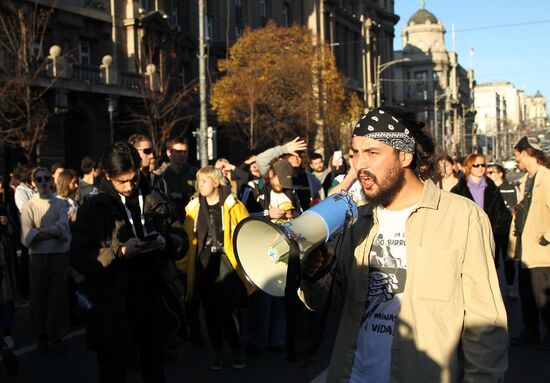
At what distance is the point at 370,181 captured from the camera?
2816mm

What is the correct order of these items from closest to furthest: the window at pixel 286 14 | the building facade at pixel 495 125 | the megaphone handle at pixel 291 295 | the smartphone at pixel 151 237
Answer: the megaphone handle at pixel 291 295 < the smartphone at pixel 151 237 < the window at pixel 286 14 < the building facade at pixel 495 125

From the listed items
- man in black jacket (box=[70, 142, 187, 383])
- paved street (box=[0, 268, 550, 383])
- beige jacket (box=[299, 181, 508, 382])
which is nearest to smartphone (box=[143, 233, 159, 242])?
man in black jacket (box=[70, 142, 187, 383])

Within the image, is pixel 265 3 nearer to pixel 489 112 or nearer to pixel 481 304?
pixel 481 304

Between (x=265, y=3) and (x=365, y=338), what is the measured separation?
48605mm

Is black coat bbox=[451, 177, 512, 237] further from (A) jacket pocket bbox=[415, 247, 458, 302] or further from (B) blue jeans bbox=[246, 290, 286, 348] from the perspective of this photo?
(A) jacket pocket bbox=[415, 247, 458, 302]

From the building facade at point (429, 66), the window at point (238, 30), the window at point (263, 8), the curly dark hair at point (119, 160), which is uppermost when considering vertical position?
the building facade at point (429, 66)

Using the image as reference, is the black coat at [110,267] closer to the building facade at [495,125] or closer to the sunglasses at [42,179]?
the sunglasses at [42,179]

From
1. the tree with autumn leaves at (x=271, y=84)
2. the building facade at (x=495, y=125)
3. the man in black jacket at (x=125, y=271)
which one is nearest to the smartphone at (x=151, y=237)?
the man in black jacket at (x=125, y=271)

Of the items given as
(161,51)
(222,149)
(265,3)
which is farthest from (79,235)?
(265,3)

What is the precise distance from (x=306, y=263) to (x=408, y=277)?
48cm

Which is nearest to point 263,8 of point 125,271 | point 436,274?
point 125,271

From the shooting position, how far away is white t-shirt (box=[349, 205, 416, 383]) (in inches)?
112

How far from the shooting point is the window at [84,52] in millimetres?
32312

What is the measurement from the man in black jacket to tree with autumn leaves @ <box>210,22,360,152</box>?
102 ft
